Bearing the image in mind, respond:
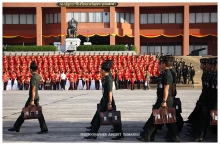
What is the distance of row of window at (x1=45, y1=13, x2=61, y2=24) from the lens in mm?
61872

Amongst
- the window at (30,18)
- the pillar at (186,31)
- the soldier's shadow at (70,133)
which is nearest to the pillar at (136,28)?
the pillar at (186,31)

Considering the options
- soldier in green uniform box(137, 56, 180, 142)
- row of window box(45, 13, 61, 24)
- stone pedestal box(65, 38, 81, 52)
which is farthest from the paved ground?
row of window box(45, 13, 61, 24)

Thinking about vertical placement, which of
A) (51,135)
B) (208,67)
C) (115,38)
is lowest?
(51,135)

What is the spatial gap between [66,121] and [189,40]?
50.9 metres

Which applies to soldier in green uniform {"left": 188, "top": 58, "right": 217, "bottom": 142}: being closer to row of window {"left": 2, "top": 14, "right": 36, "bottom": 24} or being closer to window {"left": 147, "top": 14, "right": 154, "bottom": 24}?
window {"left": 147, "top": 14, "right": 154, "bottom": 24}

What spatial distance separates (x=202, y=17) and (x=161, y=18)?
5.12 metres

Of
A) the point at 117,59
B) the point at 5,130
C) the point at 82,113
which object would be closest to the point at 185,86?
the point at 117,59

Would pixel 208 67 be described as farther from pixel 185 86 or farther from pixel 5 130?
pixel 185 86

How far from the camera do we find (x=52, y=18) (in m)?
62.4

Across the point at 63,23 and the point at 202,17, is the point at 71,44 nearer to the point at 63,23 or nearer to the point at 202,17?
the point at 63,23

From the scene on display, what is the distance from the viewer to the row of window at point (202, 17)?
61938 millimetres

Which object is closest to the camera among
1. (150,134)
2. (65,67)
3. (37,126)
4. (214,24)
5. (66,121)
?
(150,134)

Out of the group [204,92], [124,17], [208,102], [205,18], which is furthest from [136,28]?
[208,102]

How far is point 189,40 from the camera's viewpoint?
63438 millimetres
